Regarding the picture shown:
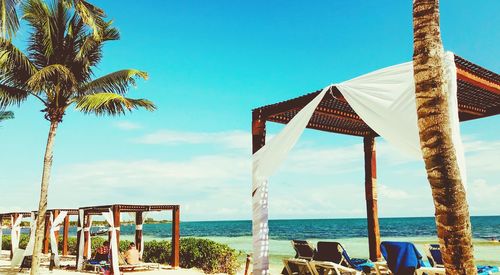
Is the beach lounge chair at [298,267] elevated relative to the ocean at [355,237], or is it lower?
elevated

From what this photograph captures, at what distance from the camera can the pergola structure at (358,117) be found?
18.8 feet

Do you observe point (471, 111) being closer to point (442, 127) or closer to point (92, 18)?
point (442, 127)

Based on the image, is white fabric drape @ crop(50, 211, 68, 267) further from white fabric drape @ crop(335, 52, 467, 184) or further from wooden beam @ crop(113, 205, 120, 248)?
white fabric drape @ crop(335, 52, 467, 184)

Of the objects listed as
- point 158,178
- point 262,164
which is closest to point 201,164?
point 158,178

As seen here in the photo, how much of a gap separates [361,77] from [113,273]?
29.4ft

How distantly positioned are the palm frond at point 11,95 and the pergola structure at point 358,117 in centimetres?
717

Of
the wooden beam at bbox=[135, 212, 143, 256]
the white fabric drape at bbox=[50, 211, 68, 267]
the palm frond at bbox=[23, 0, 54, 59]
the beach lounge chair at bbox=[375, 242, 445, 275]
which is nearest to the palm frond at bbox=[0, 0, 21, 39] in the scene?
the palm frond at bbox=[23, 0, 54, 59]

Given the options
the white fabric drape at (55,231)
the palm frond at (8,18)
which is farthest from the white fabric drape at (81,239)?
the palm frond at (8,18)

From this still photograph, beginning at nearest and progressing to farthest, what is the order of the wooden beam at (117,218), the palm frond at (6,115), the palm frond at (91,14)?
the palm frond at (91,14)
the wooden beam at (117,218)
the palm frond at (6,115)

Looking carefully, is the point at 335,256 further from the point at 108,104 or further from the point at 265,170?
the point at 108,104

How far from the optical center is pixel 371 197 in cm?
921

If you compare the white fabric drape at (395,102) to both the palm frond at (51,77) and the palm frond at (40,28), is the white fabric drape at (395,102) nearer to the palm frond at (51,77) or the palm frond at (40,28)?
the palm frond at (51,77)

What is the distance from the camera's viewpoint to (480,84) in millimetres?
5680

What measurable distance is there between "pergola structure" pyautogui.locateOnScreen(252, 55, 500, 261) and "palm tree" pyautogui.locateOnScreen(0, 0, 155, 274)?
490 cm
